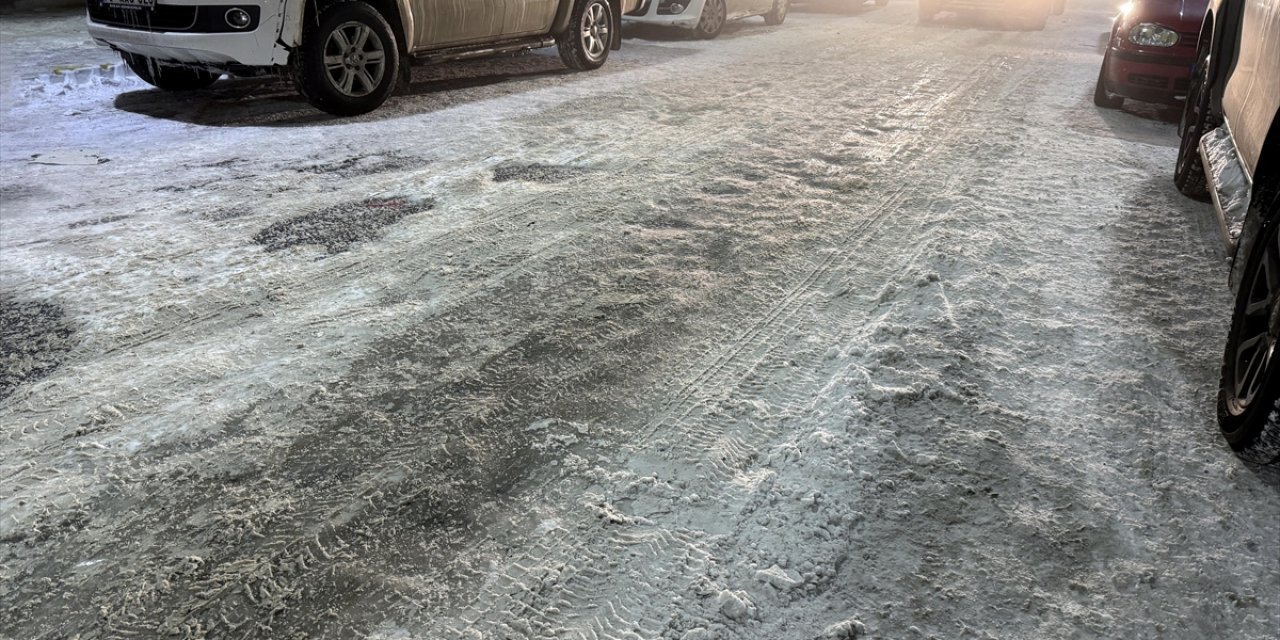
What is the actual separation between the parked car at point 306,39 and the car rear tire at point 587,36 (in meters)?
→ 1.15

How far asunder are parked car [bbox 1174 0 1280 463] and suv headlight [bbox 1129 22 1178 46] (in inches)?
93.2

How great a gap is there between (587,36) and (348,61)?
334 cm

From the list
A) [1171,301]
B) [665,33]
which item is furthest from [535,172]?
[665,33]

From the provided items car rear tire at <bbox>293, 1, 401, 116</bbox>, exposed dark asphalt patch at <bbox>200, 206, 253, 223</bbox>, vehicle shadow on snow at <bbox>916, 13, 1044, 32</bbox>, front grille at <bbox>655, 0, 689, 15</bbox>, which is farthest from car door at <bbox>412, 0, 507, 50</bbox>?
vehicle shadow on snow at <bbox>916, 13, 1044, 32</bbox>

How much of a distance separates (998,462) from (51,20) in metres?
13.9

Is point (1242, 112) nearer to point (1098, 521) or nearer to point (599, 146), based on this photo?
point (1098, 521)

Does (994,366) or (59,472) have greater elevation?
(994,366)

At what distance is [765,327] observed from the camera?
10.8 ft

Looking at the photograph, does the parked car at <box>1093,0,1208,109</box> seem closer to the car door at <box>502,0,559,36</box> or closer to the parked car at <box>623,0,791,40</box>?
the car door at <box>502,0,559,36</box>

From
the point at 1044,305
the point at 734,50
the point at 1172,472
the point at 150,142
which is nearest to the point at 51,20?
the point at 150,142

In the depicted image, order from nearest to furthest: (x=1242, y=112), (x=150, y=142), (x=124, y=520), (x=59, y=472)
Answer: (x=124, y=520) → (x=59, y=472) → (x=1242, y=112) → (x=150, y=142)

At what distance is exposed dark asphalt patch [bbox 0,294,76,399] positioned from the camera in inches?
112

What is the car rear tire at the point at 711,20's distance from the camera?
12.3 meters

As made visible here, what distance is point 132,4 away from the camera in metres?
6.18
